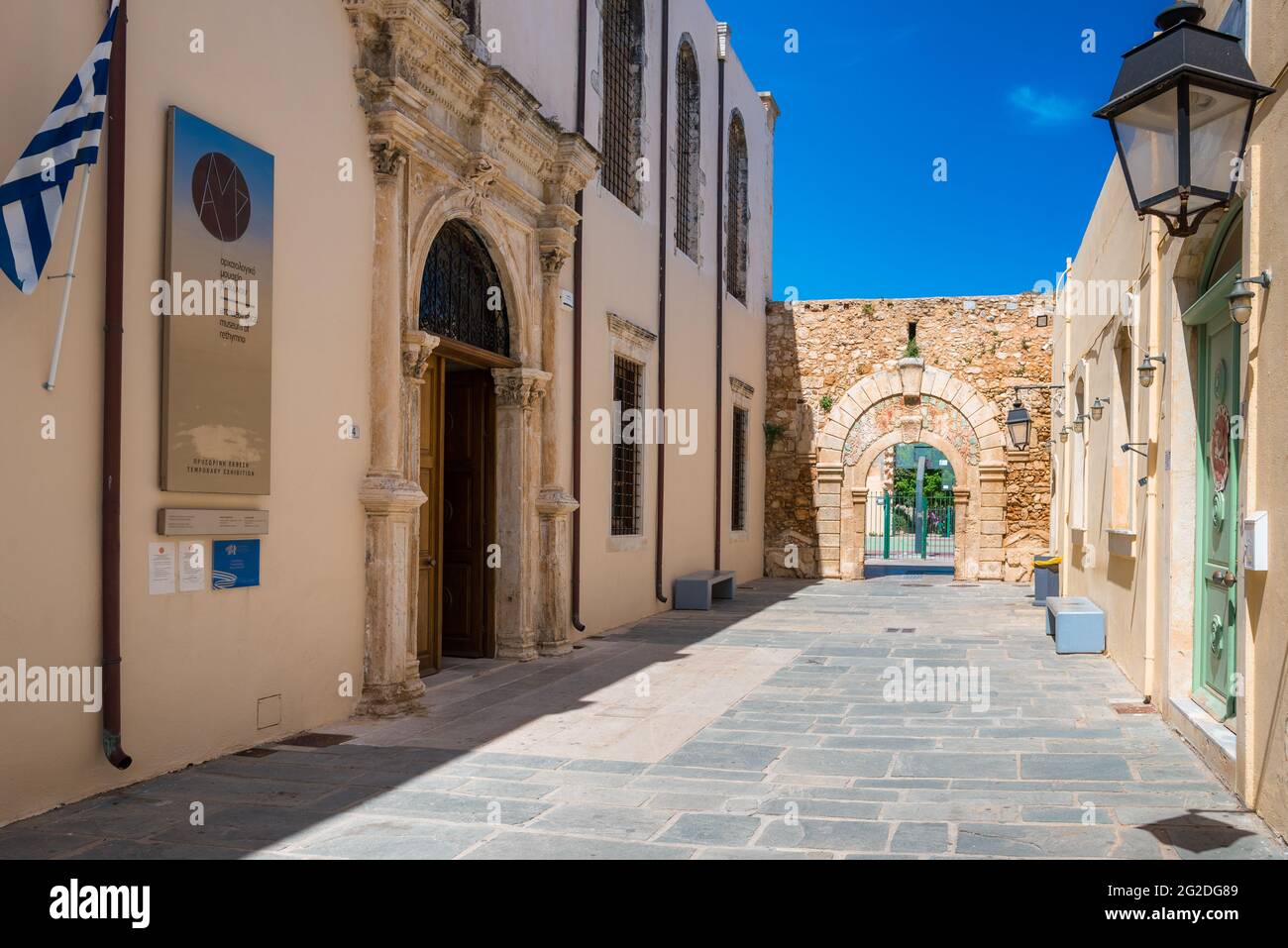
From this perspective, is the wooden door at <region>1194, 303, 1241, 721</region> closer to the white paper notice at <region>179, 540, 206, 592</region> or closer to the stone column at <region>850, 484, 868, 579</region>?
the white paper notice at <region>179, 540, 206, 592</region>

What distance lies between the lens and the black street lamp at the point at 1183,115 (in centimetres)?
350

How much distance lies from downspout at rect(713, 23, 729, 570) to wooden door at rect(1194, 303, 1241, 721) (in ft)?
30.8

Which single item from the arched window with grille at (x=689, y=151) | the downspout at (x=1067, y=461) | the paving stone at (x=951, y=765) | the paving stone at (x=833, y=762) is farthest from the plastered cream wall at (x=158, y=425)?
the downspout at (x=1067, y=461)

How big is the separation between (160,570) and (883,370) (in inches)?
579

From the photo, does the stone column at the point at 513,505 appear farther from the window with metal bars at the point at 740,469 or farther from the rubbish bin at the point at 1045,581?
the window with metal bars at the point at 740,469

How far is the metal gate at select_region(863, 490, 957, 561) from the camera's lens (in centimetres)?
2530

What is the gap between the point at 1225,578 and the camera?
17.2 ft

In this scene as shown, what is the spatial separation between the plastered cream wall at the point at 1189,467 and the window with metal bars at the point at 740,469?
6.47 meters

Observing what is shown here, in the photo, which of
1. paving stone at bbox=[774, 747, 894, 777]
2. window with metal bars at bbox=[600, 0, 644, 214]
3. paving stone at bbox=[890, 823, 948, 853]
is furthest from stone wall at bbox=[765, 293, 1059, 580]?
paving stone at bbox=[890, 823, 948, 853]

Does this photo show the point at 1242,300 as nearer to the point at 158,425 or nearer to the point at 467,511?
the point at 158,425

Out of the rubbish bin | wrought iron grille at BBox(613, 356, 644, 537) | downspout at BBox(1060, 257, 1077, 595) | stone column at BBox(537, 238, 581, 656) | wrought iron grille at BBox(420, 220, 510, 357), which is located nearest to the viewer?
wrought iron grille at BBox(420, 220, 510, 357)

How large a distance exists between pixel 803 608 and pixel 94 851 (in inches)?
402

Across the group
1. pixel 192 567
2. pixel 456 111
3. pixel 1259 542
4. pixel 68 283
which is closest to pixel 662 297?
pixel 456 111
